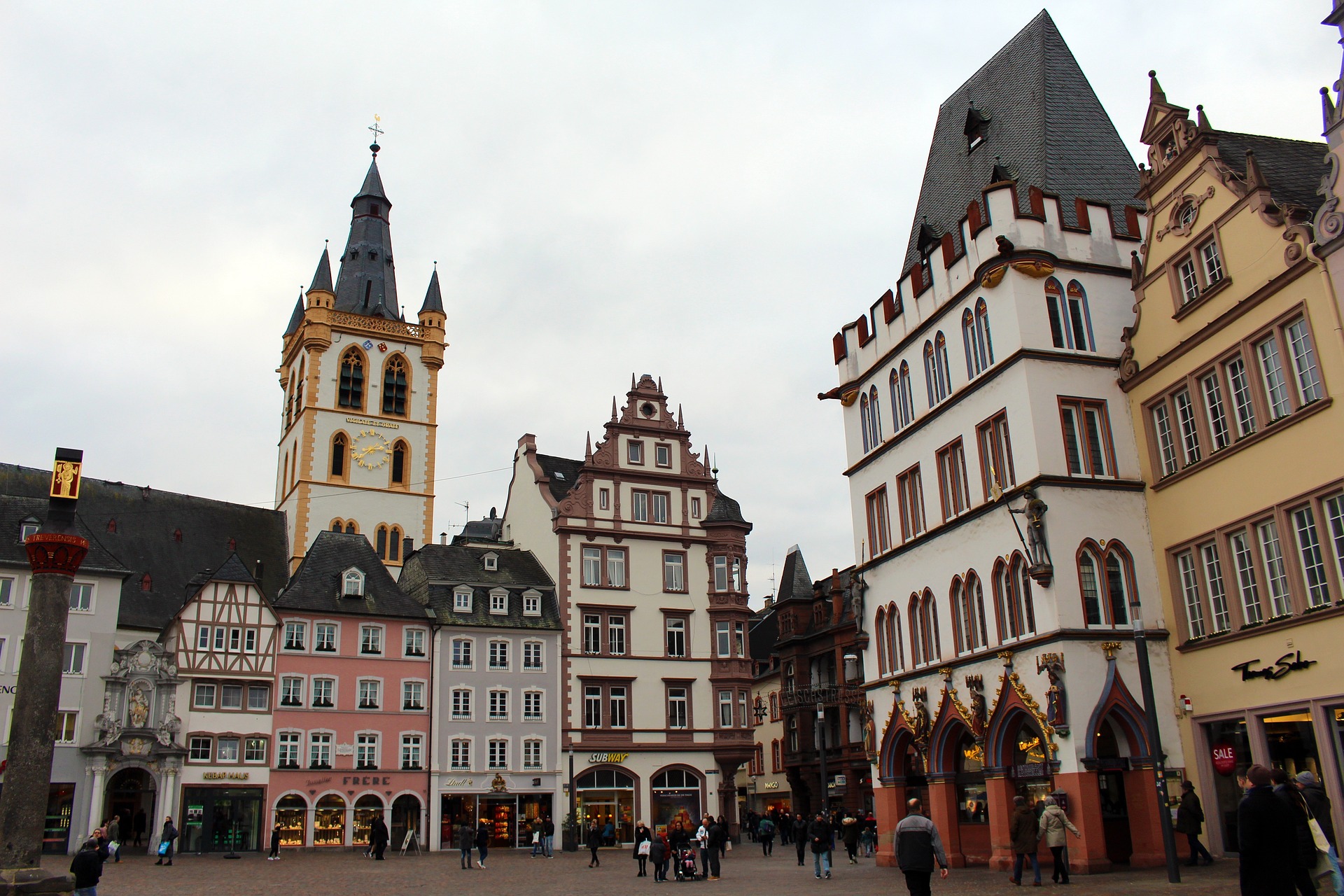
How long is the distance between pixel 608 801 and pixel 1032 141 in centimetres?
3280

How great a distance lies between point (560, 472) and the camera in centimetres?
5775

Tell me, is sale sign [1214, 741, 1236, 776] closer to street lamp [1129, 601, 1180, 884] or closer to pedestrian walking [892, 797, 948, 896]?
street lamp [1129, 601, 1180, 884]

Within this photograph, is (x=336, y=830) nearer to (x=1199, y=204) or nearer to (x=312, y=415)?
(x=312, y=415)

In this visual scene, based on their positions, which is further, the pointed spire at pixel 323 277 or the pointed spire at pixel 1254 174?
the pointed spire at pixel 323 277

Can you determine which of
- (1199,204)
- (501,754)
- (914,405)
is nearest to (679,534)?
(501,754)

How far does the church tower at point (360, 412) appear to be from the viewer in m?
67.4

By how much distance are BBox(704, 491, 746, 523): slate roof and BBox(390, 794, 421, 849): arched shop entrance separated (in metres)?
18.2

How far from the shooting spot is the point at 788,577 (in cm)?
7069

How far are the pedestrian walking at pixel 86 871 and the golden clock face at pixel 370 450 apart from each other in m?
52.2

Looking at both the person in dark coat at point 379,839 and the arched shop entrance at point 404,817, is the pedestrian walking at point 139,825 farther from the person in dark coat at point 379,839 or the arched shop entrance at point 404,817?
the person in dark coat at point 379,839

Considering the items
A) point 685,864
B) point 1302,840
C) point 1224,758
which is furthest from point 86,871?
point 1224,758

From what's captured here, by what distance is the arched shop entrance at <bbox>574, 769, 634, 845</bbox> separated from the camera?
163 ft

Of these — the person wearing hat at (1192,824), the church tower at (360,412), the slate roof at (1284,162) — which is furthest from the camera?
the church tower at (360,412)

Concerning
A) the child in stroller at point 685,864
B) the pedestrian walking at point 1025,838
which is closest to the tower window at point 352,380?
the child in stroller at point 685,864
